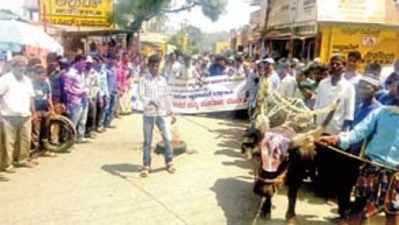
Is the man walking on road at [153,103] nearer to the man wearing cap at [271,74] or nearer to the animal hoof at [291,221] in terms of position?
the man wearing cap at [271,74]

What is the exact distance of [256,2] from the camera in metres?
27.9

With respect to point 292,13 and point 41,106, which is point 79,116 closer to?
point 41,106

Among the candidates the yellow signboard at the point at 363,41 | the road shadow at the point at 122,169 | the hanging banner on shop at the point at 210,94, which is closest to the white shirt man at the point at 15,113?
the road shadow at the point at 122,169

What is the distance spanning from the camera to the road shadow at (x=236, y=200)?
20.1ft

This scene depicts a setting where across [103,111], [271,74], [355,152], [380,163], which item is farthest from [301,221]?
[103,111]

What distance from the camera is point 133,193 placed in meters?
7.07

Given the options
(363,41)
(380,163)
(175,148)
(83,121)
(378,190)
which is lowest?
(175,148)

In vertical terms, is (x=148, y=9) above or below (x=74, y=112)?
above

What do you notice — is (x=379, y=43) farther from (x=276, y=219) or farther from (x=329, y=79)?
(x=276, y=219)

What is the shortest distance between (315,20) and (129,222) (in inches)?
370

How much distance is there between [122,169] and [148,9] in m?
24.4

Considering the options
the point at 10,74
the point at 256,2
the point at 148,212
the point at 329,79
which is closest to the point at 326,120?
the point at 329,79

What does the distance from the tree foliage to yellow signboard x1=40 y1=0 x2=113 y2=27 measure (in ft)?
22.1

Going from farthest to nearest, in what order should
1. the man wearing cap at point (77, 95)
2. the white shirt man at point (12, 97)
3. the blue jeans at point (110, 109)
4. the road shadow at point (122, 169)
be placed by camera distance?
1. the blue jeans at point (110, 109)
2. the man wearing cap at point (77, 95)
3. the road shadow at point (122, 169)
4. the white shirt man at point (12, 97)
